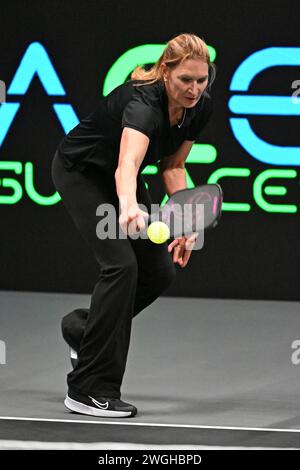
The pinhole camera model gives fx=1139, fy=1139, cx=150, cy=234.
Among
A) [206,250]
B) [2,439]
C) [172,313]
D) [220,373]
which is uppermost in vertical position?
[206,250]

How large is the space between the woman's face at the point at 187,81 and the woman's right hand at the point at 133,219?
50 cm

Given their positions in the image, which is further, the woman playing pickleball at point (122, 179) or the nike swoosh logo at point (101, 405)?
the nike swoosh logo at point (101, 405)

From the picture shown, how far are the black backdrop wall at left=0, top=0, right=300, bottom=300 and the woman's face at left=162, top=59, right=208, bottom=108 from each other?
245cm

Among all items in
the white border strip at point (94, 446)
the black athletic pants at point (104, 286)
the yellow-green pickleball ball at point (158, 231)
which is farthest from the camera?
the black athletic pants at point (104, 286)

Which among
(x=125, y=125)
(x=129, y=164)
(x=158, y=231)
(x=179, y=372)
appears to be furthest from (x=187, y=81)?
(x=179, y=372)

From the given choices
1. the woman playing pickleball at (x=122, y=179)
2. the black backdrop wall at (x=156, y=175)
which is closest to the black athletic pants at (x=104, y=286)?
the woman playing pickleball at (x=122, y=179)

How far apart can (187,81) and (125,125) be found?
25cm

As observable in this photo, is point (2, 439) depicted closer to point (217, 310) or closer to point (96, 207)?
point (96, 207)

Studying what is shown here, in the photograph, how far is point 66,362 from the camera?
15.9 ft

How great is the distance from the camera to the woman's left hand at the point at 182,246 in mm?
3762

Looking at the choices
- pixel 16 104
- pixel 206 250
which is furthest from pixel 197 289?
pixel 16 104

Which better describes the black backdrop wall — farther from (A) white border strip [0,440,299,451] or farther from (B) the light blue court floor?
(A) white border strip [0,440,299,451]

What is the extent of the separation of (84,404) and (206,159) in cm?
264

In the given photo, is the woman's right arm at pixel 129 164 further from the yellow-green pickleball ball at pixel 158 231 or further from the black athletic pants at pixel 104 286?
the black athletic pants at pixel 104 286
